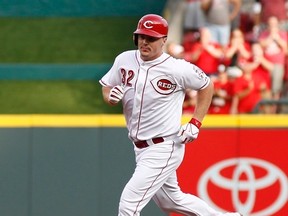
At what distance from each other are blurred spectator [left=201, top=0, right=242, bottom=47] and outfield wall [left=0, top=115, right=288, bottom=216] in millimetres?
3407

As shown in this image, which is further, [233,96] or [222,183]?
[233,96]

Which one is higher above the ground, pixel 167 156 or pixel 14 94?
pixel 167 156

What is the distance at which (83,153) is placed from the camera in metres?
8.84

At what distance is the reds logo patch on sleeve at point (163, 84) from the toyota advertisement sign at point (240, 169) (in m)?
1.53

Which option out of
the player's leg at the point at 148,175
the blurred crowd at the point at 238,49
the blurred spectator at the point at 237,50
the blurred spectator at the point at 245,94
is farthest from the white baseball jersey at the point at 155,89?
the blurred spectator at the point at 237,50

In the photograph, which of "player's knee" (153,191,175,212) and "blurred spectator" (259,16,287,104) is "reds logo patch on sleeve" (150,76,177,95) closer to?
"player's knee" (153,191,175,212)

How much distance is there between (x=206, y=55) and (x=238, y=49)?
407mm

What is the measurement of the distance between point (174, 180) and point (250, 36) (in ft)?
16.2

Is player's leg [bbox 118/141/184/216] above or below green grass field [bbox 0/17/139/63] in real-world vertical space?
above

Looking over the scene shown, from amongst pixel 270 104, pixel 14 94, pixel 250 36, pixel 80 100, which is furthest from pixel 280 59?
pixel 14 94

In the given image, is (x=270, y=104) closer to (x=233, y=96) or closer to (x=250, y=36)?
(x=233, y=96)

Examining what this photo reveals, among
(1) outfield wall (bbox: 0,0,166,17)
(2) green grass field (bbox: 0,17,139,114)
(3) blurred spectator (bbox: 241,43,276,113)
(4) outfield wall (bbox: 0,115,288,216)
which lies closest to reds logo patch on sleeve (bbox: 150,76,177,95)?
(4) outfield wall (bbox: 0,115,288,216)

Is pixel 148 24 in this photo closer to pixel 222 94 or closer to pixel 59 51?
pixel 222 94

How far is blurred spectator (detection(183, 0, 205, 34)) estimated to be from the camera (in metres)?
12.6
